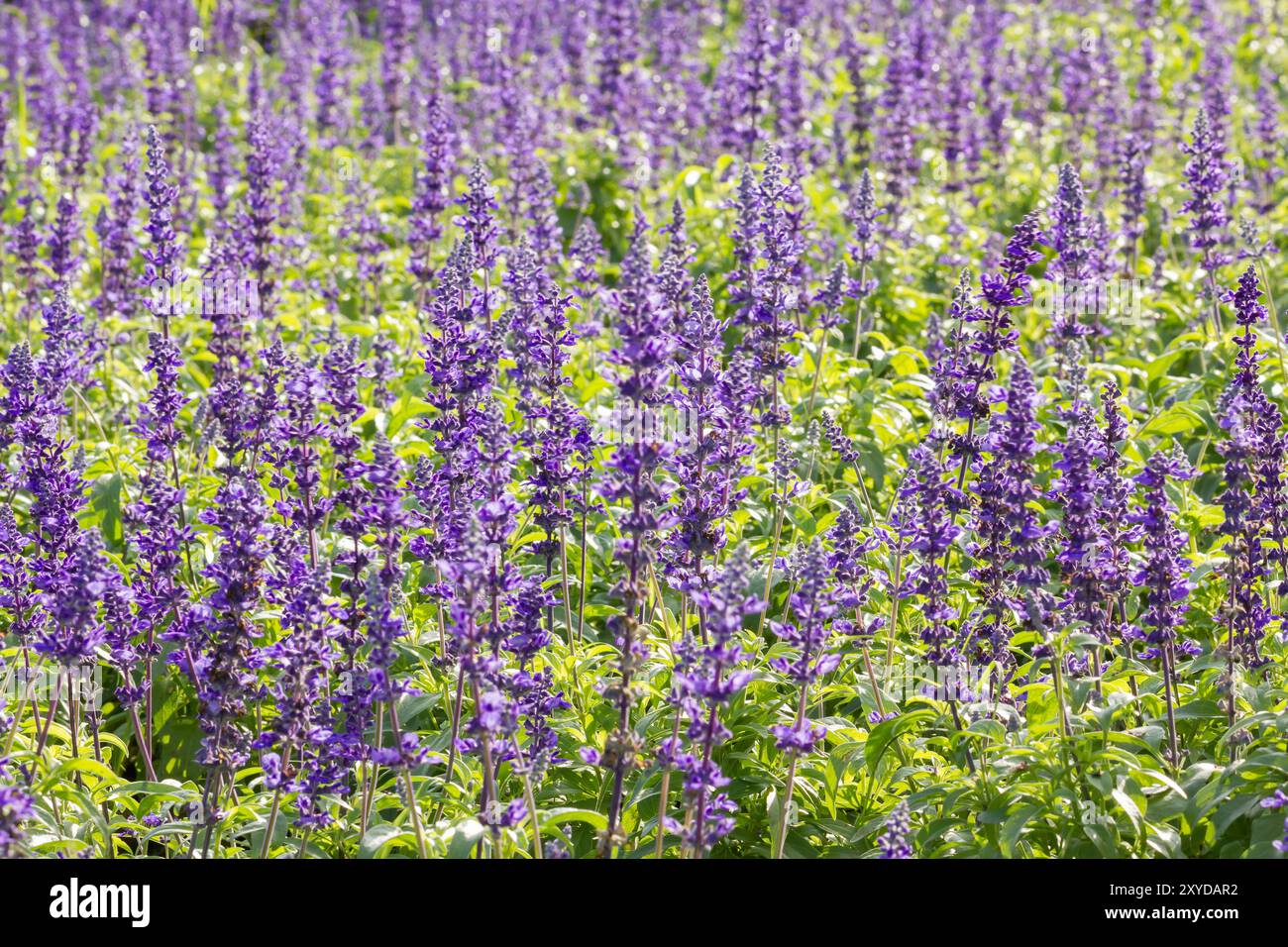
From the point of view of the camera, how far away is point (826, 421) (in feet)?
27.0

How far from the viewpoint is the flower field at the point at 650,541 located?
5625mm

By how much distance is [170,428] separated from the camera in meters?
7.69

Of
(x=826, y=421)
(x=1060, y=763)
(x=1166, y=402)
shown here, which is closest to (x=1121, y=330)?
(x=1166, y=402)

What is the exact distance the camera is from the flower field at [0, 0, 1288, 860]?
5625 mm

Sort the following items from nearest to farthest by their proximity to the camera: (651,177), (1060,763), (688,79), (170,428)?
(1060,763), (170,428), (651,177), (688,79)

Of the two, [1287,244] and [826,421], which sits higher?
[1287,244]

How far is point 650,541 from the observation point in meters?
6.52

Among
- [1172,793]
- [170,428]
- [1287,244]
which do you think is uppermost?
[1287,244]

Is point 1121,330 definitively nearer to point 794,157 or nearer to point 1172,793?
point 794,157

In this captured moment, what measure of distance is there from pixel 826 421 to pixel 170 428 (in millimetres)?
3417
